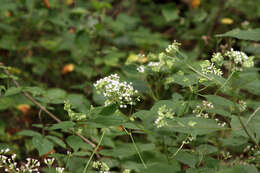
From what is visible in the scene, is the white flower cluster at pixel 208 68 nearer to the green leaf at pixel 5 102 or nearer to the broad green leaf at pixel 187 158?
the broad green leaf at pixel 187 158

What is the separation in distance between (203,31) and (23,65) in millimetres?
2173

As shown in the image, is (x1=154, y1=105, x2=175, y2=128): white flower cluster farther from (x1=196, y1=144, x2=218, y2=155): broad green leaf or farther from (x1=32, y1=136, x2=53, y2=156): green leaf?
(x1=32, y1=136, x2=53, y2=156): green leaf

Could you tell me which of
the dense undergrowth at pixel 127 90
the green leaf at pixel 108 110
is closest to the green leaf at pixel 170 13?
the dense undergrowth at pixel 127 90

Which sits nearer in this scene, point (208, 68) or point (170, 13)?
point (208, 68)

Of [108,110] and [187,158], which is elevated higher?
[108,110]

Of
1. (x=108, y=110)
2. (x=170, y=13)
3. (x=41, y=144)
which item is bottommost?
(x=41, y=144)

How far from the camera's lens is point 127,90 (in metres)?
1.37

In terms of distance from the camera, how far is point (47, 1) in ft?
11.2

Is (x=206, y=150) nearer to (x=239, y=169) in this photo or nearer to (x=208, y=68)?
(x=239, y=169)

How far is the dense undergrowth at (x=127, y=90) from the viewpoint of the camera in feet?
4.42

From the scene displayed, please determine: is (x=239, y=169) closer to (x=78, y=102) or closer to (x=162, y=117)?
(x=162, y=117)

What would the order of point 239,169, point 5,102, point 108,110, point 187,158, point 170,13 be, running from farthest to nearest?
point 170,13, point 5,102, point 187,158, point 108,110, point 239,169

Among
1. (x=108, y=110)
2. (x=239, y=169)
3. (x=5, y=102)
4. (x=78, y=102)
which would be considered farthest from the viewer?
(x=78, y=102)

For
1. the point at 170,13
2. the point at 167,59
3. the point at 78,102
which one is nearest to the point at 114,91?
the point at 167,59
